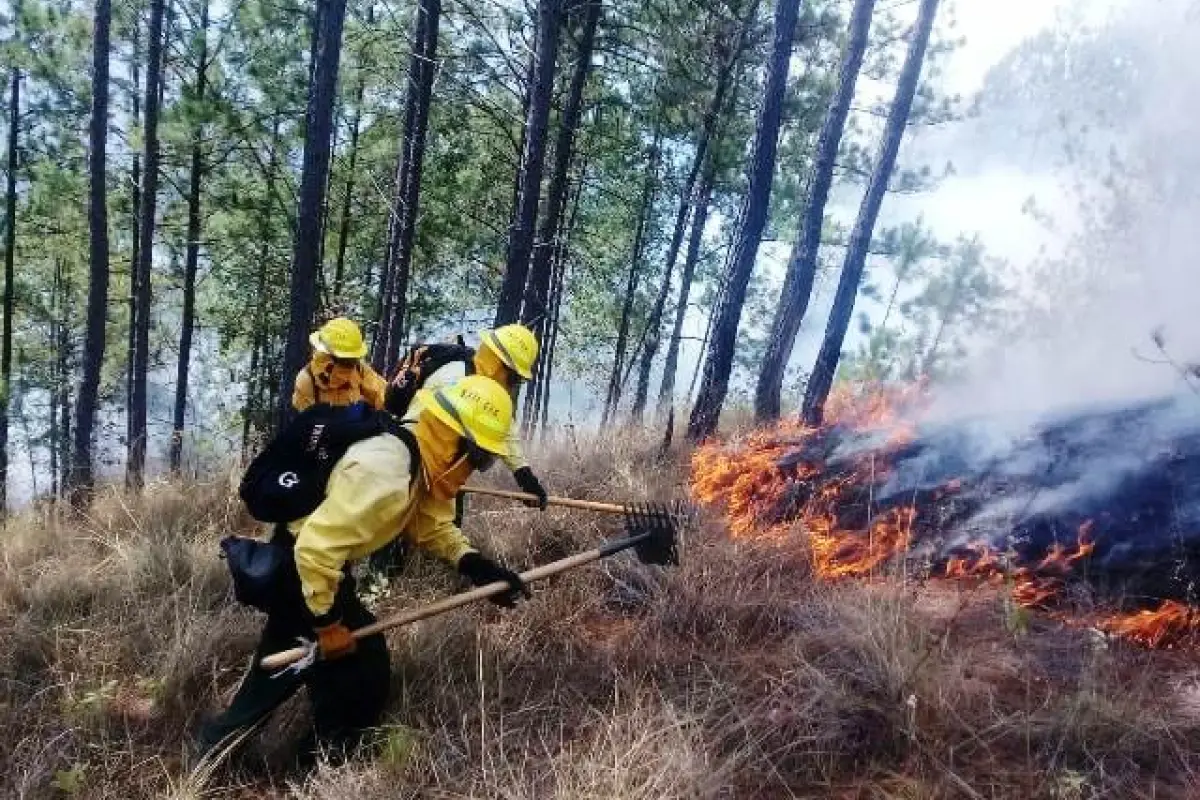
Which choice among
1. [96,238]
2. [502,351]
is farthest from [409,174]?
[502,351]

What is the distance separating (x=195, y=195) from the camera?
12.8 m

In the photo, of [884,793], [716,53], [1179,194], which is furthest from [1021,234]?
[884,793]

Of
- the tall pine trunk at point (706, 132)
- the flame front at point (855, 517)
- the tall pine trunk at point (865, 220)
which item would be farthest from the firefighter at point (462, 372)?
the tall pine trunk at point (865, 220)

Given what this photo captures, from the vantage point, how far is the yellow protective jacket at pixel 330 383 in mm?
4945

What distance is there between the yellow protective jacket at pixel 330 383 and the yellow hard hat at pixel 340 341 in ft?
0.33

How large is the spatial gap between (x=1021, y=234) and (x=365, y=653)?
23.5m

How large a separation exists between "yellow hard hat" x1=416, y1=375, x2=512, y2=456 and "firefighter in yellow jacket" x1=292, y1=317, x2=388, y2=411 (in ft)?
6.29

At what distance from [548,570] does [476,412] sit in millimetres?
782

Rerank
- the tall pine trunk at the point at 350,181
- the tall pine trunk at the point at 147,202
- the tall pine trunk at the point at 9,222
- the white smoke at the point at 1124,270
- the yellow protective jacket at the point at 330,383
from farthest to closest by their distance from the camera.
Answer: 1. the tall pine trunk at the point at 9,222
2. the tall pine trunk at the point at 350,181
3. the tall pine trunk at the point at 147,202
4. the white smoke at the point at 1124,270
5. the yellow protective jacket at the point at 330,383

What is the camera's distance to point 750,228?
26.3ft

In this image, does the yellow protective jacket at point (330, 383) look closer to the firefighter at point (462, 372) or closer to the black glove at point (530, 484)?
the firefighter at point (462, 372)

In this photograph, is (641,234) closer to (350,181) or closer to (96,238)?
(350,181)

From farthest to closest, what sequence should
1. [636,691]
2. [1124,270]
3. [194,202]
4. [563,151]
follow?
[194,202] → [1124,270] → [563,151] → [636,691]

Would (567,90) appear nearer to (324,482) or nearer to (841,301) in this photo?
(841,301)
